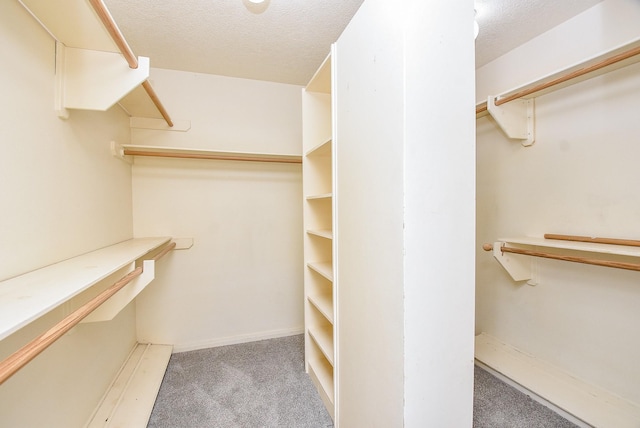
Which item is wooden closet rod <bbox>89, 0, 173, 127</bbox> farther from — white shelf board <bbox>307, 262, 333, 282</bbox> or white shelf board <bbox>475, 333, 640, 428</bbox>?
white shelf board <bbox>475, 333, 640, 428</bbox>

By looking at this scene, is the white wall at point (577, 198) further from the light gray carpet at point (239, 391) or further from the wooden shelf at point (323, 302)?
the light gray carpet at point (239, 391)

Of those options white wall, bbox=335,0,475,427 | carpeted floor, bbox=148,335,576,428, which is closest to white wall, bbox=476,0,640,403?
carpeted floor, bbox=148,335,576,428

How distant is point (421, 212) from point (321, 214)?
1251 millimetres

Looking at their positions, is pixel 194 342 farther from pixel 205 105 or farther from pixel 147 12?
pixel 147 12

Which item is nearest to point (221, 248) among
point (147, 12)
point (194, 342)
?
point (194, 342)

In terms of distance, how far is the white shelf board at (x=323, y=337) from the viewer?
5.39 ft

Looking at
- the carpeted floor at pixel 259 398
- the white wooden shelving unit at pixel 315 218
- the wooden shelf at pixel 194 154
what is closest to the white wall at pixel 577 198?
the carpeted floor at pixel 259 398

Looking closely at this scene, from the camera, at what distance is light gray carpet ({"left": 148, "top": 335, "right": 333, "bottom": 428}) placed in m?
1.54

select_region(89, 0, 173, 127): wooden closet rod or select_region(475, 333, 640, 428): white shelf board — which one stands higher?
select_region(89, 0, 173, 127): wooden closet rod

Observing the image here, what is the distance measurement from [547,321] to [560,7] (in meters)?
1.88

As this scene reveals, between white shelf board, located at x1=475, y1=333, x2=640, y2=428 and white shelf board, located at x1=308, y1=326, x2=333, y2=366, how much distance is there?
1.07 metres

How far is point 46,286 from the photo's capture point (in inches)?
32.9

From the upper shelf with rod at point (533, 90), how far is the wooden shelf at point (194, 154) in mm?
1442

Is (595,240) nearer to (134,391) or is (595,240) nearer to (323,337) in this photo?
(323,337)
